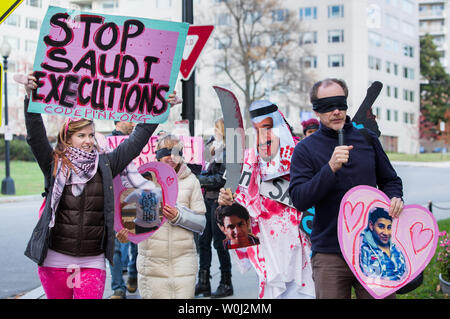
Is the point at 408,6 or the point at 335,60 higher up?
A: the point at 408,6

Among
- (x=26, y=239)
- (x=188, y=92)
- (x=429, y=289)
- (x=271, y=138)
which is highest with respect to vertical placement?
(x=188, y=92)

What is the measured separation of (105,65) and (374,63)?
53.4 metres

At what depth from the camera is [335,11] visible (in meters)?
54.6

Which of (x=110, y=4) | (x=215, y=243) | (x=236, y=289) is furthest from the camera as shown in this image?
(x=110, y=4)

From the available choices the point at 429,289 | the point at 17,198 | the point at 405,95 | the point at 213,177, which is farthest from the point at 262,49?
the point at 429,289

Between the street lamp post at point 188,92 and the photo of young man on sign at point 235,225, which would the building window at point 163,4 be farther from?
the photo of young man on sign at point 235,225

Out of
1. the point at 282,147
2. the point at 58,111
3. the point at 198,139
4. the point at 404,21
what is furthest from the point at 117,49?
the point at 404,21

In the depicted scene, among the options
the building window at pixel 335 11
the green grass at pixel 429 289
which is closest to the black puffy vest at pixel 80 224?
the green grass at pixel 429 289

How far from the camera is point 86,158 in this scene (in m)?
3.90

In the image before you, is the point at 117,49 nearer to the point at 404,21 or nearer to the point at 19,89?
the point at 19,89

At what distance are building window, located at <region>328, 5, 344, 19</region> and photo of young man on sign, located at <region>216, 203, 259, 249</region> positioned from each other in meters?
51.9

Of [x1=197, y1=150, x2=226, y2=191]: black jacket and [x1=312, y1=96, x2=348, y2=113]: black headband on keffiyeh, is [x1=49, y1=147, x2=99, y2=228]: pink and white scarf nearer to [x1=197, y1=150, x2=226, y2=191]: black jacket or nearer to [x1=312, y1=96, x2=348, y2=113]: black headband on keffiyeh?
[x1=312, y1=96, x2=348, y2=113]: black headband on keffiyeh

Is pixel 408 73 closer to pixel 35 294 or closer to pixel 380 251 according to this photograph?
pixel 35 294

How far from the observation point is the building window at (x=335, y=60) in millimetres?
54375
